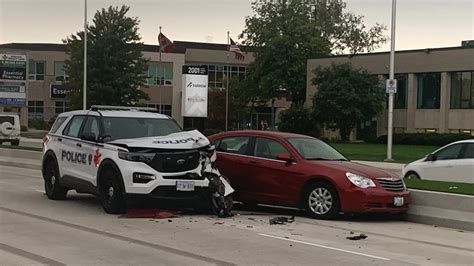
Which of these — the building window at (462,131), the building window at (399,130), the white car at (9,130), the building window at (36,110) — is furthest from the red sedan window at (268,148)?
the building window at (36,110)

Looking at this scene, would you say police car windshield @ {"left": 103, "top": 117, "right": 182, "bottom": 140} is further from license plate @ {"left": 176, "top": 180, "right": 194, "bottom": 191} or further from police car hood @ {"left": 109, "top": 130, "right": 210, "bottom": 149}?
license plate @ {"left": 176, "top": 180, "right": 194, "bottom": 191}

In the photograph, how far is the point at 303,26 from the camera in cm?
6650

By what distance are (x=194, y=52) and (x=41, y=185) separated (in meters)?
74.5

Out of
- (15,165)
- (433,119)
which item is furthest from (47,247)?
(433,119)

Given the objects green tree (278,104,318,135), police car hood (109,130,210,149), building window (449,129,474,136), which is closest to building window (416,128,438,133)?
building window (449,129,474,136)

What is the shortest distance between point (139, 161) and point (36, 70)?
246 feet

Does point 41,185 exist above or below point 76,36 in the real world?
below

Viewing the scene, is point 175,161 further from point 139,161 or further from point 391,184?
point 391,184

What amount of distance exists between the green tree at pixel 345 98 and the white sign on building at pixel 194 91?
1422cm

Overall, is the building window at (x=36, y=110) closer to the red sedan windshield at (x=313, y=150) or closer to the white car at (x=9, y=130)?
the white car at (x=9, y=130)

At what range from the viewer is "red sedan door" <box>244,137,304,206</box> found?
39.5ft

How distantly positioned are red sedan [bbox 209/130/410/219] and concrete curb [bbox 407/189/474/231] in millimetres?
363

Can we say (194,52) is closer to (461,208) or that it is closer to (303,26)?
(303,26)

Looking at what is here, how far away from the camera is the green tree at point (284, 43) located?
2596 inches
